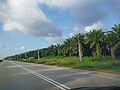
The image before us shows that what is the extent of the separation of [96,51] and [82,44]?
13.7 m

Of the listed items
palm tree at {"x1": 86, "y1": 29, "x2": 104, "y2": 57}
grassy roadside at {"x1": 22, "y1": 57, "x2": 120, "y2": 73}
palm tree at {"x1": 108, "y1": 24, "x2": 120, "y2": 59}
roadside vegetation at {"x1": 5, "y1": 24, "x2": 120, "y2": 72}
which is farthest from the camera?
palm tree at {"x1": 86, "y1": 29, "x2": 104, "y2": 57}

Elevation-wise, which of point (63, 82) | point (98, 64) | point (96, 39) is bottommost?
point (63, 82)

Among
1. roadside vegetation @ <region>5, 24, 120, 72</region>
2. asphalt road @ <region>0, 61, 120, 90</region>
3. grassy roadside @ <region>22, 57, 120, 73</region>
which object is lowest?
asphalt road @ <region>0, 61, 120, 90</region>

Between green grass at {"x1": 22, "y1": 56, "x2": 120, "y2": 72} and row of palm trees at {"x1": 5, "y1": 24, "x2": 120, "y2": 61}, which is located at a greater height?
row of palm trees at {"x1": 5, "y1": 24, "x2": 120, "y2": 61}

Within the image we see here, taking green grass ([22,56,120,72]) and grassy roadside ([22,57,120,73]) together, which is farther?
green grass ([22,56,120,72])

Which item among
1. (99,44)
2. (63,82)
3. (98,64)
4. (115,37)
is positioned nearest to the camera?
(63,82)

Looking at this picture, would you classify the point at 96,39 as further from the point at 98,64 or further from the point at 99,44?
the point at 98,64

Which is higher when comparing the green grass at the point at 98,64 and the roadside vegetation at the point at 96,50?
the roadside vegetation at the point at 96,50

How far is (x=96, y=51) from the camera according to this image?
81.8 meters

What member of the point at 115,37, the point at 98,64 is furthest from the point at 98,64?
the point at 115,37

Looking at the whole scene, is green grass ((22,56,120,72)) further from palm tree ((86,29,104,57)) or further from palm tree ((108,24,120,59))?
palm tree ((86,29,104,57))

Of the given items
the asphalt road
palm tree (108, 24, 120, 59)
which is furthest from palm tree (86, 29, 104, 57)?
the asphalt road

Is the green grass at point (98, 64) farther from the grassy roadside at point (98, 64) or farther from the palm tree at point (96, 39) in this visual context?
the palm tree at point (96, 39)

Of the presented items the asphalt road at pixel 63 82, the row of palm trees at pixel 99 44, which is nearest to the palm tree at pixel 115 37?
the row of palm trees at pixel 99 44
